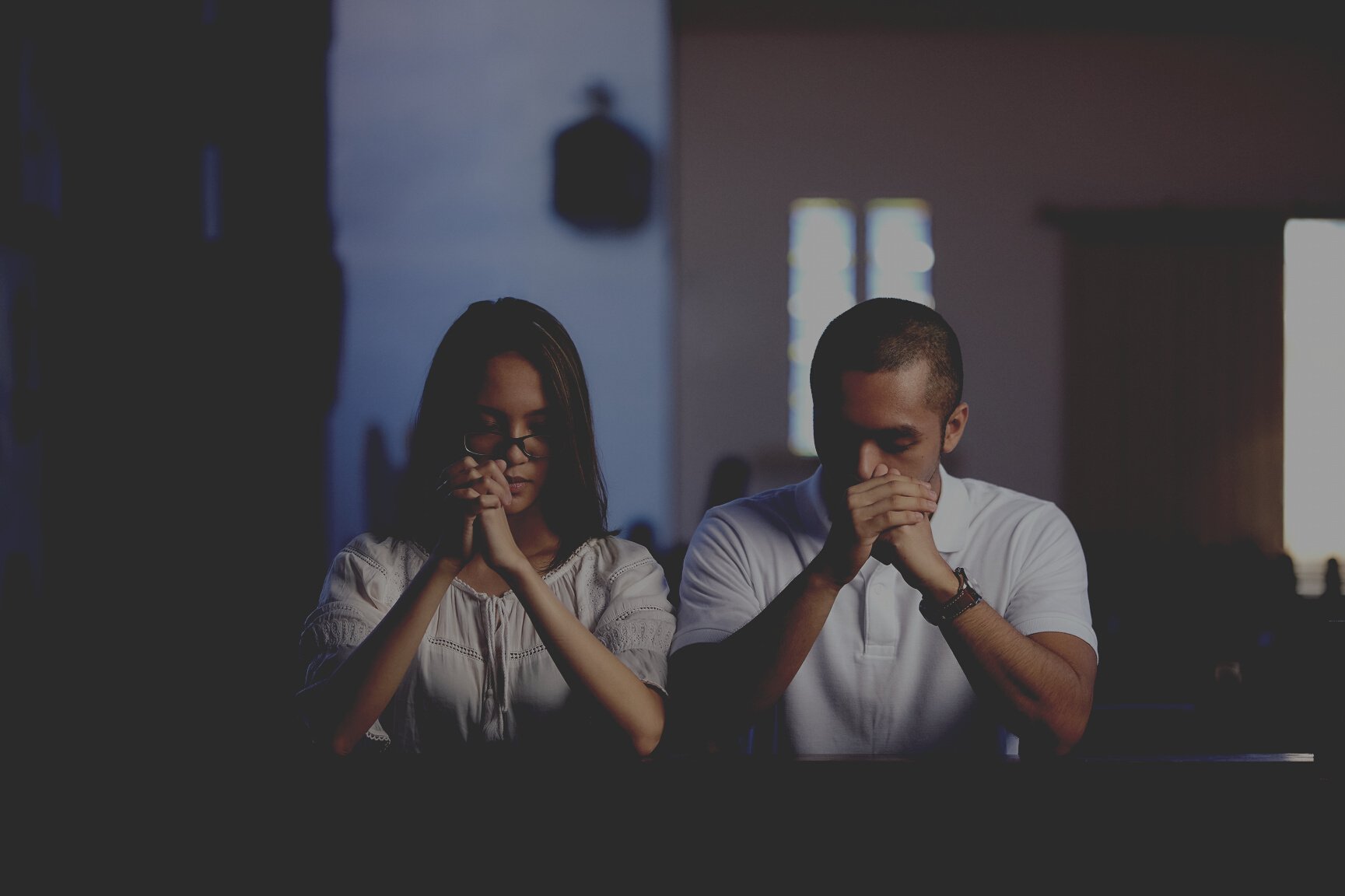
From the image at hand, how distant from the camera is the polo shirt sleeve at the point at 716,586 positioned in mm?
1358

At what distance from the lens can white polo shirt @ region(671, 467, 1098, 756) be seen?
54.8 inches

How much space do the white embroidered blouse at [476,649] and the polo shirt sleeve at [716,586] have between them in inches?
1.8

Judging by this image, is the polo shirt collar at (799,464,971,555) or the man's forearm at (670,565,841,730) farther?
the polo shirt collar at (799,464,971,555)

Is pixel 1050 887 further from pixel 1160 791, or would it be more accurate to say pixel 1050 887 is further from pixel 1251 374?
pixel 1251 374

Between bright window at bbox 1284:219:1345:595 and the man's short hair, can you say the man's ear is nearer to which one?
the man's short hair

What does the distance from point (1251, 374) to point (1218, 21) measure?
201cm

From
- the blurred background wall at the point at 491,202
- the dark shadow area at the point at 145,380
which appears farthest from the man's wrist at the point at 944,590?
the blurred background wall at the point at 491,202

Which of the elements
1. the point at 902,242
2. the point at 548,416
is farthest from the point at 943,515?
the point at 902,242

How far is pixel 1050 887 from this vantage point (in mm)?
759

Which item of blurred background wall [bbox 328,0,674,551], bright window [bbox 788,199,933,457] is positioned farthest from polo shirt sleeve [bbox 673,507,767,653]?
bright window [bbox 788,199,933,457]

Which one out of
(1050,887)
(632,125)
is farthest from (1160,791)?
(632,125)

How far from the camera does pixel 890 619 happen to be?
4.65ft

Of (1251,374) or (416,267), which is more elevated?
(416,267)

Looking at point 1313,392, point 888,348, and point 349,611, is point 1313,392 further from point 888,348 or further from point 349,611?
point 349,611
